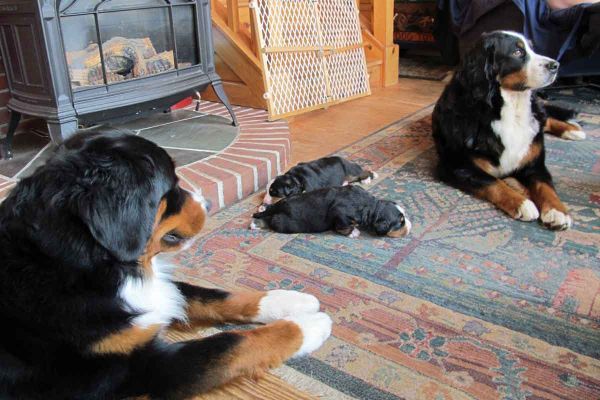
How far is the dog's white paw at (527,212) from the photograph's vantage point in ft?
6.86

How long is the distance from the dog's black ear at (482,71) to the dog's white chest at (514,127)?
0.25 feet

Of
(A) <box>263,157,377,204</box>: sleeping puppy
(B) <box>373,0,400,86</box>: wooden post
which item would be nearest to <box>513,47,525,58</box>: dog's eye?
(A) <box>263,157,377,204</box>: sleeping puppy

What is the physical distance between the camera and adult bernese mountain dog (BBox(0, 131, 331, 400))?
3.12ft

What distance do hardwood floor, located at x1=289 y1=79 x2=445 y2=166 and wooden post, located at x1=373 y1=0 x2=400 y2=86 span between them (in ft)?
0.46

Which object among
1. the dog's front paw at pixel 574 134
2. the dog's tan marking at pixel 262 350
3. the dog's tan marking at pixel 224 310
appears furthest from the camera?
the dog's front paw at pixel 574 134

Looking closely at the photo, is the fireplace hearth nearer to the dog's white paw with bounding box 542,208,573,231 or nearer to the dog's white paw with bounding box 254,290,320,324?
the dog's white paw with bounding box 254,290,320,324

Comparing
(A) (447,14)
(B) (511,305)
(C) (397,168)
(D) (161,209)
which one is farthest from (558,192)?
(A) (447,14)

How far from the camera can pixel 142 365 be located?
1.07 m

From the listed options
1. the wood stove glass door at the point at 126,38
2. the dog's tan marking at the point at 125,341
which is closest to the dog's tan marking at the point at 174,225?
the dog's tan marking at the point at 125,341

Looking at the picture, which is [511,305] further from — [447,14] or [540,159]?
[447,14]

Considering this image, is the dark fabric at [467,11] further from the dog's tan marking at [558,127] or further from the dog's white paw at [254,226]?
the dog's white paw at [254,226]

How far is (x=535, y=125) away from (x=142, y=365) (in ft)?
6.77

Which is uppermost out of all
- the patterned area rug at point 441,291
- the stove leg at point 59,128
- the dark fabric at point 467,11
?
the dark fabric at point 467,11

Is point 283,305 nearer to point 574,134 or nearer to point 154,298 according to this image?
point 154,298
